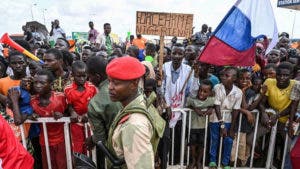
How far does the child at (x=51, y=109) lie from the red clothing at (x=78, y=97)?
0.31 feet

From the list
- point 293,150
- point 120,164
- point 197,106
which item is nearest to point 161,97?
point 197,106

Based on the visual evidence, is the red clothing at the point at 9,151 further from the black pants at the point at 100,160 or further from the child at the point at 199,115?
the child at the point at 199,115

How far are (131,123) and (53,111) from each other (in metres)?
2.07

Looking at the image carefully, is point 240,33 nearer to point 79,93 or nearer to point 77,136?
point 79,93

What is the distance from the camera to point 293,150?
321cm

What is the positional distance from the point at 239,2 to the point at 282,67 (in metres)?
1.17

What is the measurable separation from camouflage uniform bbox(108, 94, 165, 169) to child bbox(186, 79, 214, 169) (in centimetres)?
225

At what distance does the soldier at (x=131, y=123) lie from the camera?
167cm

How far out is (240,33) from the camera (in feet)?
13.5

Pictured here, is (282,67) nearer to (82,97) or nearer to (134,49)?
(82,97)

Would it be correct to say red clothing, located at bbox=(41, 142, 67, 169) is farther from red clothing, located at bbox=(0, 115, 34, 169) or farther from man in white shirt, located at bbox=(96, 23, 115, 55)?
man in white shirt, located at bbox=(96, 23, 115, 55)

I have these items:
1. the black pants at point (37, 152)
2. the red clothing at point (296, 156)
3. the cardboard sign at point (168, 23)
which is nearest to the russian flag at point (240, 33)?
the cardboard sign at point (168, 23)

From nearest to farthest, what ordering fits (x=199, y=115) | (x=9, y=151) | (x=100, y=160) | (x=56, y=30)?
(x=9, y=151), (x=100, y=160), (x=199, y=115), (x=56, y=30)

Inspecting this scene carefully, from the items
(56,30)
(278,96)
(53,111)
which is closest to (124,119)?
(53,111)
